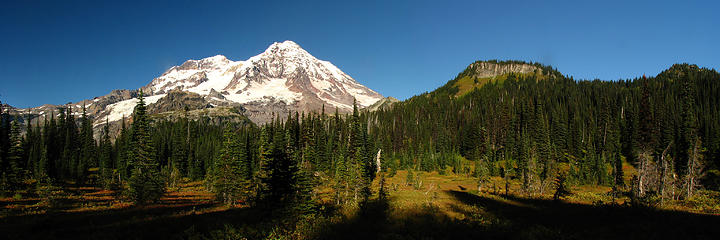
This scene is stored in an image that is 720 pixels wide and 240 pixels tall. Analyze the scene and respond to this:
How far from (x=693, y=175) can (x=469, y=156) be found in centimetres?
7125

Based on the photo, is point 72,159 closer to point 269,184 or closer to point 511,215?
point 269,184

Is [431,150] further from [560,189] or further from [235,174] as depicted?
[235,174]

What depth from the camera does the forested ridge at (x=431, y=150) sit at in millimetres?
40156

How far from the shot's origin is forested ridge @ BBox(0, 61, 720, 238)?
4016 centimetres

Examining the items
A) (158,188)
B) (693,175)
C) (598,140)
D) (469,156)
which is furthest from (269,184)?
(598,140)

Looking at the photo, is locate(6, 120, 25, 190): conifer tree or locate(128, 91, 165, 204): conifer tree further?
locate(6, 120, 25, 190): conifer tree

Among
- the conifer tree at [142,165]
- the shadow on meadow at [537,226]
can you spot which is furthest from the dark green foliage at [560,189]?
the conifer tree at [142,165]

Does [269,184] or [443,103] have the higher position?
[443,103]

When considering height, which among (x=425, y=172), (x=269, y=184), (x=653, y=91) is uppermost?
(x=653, y=91)

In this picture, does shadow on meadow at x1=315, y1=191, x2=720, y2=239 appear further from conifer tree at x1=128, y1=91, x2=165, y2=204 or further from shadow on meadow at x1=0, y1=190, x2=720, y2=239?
conifer tree at x1=128, y1=91, x2=165, y2=204

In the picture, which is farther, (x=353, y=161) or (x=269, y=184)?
(x=353, y=161)

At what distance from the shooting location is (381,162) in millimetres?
93812

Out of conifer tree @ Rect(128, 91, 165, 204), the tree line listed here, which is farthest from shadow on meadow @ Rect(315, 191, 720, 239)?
conifer tree @ Rect(128, 91, 165, 204)

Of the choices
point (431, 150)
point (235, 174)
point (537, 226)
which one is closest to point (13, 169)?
point (235, 174)
